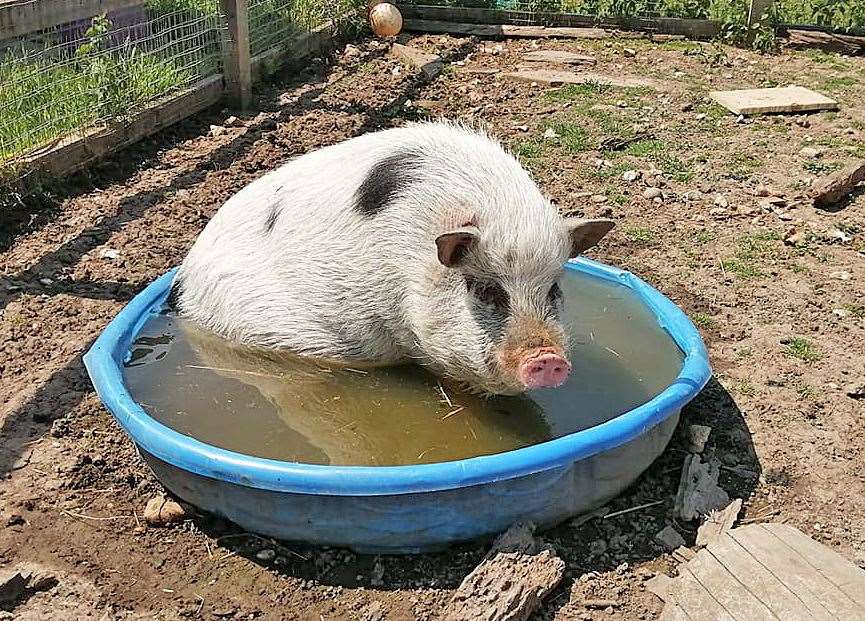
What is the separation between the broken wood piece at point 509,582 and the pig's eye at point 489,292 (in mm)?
868

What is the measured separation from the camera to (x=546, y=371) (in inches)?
133

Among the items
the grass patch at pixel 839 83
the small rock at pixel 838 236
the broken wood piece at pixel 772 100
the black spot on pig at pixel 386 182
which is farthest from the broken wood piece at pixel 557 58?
the black spot on pig at pixel 386 182

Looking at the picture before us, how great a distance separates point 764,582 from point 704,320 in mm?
2212

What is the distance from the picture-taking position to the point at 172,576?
3.26 m

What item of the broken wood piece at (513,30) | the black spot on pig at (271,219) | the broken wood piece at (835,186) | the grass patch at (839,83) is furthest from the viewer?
the broken wood piece at (513,30)

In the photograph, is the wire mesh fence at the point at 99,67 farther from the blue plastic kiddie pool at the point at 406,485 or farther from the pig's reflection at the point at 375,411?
the blue plastic kiddie pool at the point at 406,485

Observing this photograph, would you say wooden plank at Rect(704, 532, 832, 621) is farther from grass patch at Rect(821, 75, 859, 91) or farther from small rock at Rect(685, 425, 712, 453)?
grass patch at Rect(821, 75, 859, 91)

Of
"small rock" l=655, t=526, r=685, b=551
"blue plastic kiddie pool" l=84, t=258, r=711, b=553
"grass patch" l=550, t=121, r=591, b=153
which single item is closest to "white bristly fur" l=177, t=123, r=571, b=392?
"blue plastic kiddie pool" l=84, t=258, r=711, b=553

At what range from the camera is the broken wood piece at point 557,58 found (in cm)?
1039

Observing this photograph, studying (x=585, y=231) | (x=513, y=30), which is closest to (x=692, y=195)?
(x=585, y=231)

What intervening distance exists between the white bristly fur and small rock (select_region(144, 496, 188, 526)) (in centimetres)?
98

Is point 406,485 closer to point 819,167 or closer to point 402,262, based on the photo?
point 402,262

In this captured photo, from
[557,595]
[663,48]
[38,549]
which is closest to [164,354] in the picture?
[38,549]

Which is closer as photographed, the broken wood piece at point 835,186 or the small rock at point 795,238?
the small rock at point 795,238
